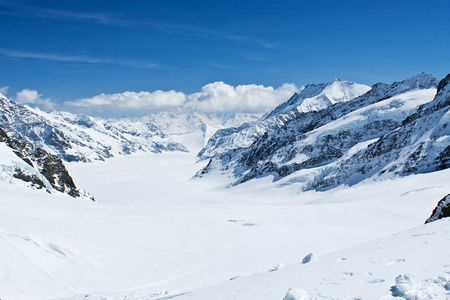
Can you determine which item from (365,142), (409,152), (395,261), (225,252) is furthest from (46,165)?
(365,142)

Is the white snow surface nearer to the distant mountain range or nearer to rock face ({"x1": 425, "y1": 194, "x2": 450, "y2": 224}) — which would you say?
rock face ({"x1": 425, "y1": 194, "x2": 450, "y2": 224})

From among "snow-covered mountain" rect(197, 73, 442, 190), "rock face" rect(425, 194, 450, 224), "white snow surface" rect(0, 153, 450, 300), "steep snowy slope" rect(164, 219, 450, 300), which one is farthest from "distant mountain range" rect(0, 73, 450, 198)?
"steep snowy slope" rect(164, 219, 450, 300)

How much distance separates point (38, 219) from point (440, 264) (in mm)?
24026

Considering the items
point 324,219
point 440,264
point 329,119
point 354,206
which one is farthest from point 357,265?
point 329,119

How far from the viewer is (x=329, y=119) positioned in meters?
108

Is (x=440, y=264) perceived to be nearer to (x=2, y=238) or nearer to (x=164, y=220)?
(x=2, y=238)

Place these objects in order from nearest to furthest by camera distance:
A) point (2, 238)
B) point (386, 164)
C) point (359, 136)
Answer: point (2, 238), point (386, 164), point (359, 136)

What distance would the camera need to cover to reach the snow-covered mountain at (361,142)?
53812mm

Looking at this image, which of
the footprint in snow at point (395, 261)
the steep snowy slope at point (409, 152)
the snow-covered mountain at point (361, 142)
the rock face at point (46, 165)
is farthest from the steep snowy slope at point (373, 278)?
the snow-covered mountain at point (361, 142)

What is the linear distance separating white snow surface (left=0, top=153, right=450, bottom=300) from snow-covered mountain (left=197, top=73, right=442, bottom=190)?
18015 millimetres

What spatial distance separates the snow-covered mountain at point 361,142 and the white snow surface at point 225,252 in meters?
18.0

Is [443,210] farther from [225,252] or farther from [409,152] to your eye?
[409,152]

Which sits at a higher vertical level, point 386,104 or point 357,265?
point 386,104

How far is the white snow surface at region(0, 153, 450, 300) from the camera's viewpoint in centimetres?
790
